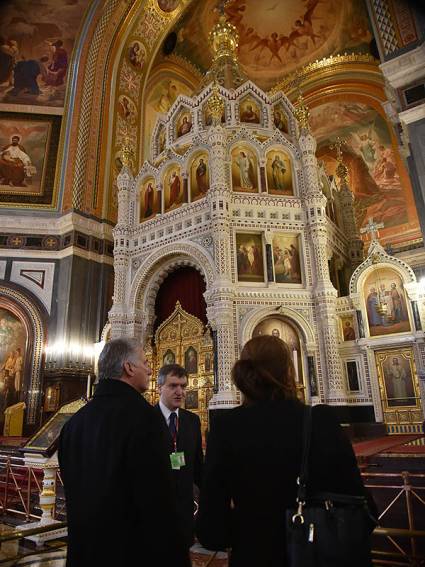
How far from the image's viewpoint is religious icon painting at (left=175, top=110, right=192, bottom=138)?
50.4 ft

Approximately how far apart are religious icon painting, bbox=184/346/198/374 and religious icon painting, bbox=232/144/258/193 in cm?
521

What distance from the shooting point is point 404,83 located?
9.61 metres

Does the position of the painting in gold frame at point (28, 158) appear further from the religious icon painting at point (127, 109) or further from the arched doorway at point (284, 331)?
the arched doorway at point (284, 331)

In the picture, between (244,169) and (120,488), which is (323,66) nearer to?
(244,169)

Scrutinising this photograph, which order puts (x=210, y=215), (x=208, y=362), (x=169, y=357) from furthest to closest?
1. (x=169, y=357)
2. (x=210, y=215)
3. (x=208, y=362)

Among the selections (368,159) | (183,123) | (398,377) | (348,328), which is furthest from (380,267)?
(368,159)

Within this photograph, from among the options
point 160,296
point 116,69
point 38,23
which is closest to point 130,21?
point 116,69

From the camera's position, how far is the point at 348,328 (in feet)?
39.5

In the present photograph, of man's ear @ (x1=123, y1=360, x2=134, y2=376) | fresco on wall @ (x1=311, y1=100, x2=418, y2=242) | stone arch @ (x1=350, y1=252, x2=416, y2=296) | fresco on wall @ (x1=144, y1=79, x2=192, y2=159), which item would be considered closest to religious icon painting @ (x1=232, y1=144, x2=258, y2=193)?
stone arch @ (x1=350, y1=252, x2=416, y2=296)

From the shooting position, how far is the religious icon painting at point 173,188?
13.9 m

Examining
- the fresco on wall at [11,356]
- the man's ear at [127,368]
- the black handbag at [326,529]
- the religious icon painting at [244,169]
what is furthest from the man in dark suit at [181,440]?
the fresco on wall at [11,356]

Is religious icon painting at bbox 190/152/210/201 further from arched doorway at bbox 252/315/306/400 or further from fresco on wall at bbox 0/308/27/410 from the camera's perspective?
fresco on wall at bbox 0/308/27/410

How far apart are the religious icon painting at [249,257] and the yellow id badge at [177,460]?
29.2ft

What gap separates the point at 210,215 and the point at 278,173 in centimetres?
289
